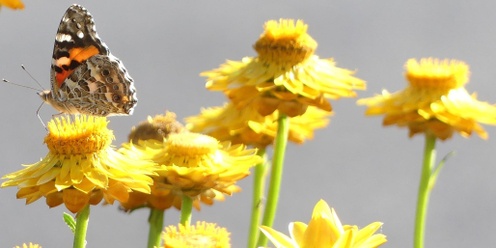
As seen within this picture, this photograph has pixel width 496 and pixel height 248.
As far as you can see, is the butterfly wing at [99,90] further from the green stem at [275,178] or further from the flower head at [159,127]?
the green stem at [275,178]

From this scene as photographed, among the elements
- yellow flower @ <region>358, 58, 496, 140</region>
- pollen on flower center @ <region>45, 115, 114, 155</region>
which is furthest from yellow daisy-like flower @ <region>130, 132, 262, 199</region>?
yellow flower @ <region>358, 58, 496, 140</region>

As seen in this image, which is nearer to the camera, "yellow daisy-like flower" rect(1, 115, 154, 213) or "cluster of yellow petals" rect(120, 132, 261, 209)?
"yellow daisy-like flower" rect(1, 115, 154, 213)

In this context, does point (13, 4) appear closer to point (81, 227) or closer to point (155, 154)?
point (81, 227)

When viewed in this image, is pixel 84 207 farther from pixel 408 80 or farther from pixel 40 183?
pixel 408 80

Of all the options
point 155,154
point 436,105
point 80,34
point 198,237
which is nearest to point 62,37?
point 80,34

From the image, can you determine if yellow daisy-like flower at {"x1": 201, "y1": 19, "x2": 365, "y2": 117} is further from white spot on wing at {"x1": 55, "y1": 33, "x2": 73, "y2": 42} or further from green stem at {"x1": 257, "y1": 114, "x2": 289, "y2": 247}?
white spot on wing at {"x1": 55, "y1": 33, "x2": 73, "y2": 42}

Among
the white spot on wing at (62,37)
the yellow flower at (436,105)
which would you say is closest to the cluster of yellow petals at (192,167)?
the white spot on wing at (62,37)
